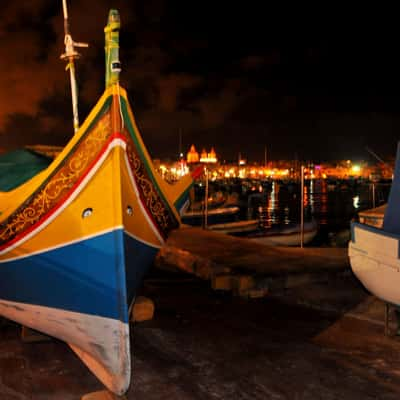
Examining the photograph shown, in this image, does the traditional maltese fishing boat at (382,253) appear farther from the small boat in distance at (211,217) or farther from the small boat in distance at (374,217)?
the small boat in distance at (211,217)

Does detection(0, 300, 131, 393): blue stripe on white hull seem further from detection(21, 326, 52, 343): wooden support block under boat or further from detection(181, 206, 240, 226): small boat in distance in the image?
detection(181, 206, 240, 226): small boat in distance

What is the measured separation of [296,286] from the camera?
9852 mm

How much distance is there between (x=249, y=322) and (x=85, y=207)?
4.02m

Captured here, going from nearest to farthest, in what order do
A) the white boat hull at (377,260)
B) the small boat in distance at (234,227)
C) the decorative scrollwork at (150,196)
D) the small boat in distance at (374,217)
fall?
the decorative scrollwork at (150,196)
the white boat hull at (377,260)
the small boat in distance at (374,217)
the small boat in distance at (234,227)

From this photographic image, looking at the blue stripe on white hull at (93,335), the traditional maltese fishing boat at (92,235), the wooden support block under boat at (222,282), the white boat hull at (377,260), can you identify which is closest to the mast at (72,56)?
the traditional maltese fishing boat at (92,235)

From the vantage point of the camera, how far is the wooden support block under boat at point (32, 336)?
7.04m

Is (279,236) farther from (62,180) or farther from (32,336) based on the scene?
(62,180)

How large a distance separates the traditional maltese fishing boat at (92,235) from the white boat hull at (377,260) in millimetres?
3555

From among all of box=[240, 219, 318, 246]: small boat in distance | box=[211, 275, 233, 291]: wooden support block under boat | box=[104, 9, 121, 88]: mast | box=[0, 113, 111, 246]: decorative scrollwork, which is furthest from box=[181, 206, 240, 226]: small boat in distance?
box=[104, 9, 121, 88]: mast

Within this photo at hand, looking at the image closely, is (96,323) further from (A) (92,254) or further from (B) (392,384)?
(B) (392,384)

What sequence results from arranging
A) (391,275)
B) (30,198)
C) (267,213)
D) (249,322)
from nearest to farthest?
1. (30,198)
2. (391,275)
3. (249,322)
4. (267,213)

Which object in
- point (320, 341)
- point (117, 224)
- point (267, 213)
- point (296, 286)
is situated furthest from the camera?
point (267, 213)

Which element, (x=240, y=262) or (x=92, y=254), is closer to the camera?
(x=92, y=254)

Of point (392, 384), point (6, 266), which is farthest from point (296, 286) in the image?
point (6, 266)
